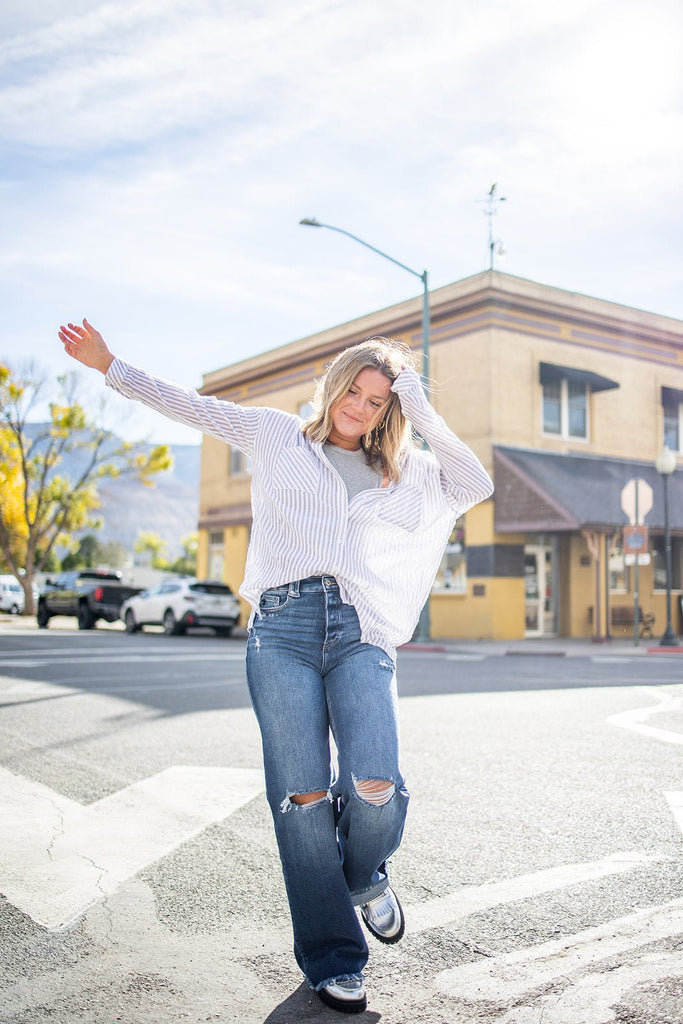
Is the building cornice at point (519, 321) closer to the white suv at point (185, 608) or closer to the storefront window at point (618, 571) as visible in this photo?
the storefront window at point (618, 571)

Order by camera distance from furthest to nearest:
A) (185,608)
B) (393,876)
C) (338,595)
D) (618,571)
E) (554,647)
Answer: (618,571), (185,608), (554,647), (393,876), (338,595)

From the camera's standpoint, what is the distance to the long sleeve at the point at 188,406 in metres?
3.13

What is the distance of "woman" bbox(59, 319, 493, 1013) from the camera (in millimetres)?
2820

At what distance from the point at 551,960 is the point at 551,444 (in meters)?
21.3

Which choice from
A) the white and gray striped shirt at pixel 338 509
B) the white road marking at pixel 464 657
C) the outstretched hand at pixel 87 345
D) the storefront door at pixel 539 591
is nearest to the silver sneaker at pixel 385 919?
the white and gray striped shirt at pixel 338 509

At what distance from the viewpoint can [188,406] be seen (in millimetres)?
3139

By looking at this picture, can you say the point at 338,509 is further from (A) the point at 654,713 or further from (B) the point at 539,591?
(B) the point at 539,591

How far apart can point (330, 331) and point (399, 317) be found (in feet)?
12.2

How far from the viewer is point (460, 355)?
23484mm

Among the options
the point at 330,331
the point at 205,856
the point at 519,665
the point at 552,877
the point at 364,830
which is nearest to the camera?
the point at 364,830

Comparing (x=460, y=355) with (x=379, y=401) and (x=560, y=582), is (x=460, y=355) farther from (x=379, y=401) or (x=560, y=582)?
(x=379, y=401)

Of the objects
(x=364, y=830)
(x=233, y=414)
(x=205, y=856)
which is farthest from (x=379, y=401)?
(x=205, y=856)

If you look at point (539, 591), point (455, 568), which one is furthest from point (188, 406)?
point (539, 591)

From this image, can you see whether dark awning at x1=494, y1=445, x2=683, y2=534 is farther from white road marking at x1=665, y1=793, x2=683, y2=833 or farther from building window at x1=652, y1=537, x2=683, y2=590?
white road marking at x1=665, y1=793, x2=683, y2=833
